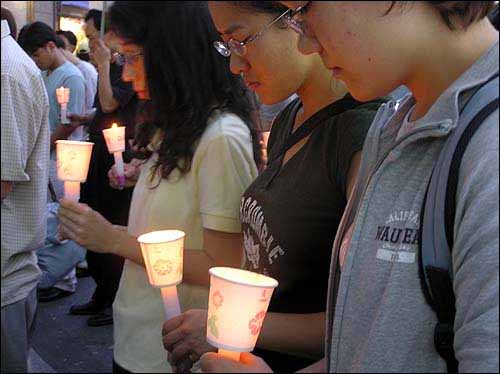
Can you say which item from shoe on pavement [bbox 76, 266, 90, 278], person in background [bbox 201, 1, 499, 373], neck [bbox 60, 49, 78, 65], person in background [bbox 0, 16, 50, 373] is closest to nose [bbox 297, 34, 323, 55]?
person in background [bbox 201, 1, 499, 373]

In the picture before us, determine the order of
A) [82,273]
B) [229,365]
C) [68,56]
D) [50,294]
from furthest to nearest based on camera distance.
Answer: [68,56], [82,273], [50,294], [229,365]

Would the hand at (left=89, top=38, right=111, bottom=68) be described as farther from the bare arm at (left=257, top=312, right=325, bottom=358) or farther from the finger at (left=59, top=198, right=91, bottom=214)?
the bare arm at (left=257, top=312, right=325, bottom=358)

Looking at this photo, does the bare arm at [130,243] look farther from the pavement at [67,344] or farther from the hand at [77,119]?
the hand at [77,119]

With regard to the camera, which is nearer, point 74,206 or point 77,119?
point 74,206

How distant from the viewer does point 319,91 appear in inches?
58.8

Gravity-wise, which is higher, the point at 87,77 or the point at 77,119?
the point at 87,77

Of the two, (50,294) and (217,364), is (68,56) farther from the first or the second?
(217,364)

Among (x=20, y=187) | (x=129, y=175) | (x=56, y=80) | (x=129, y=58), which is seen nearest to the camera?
(x=129, y=58)

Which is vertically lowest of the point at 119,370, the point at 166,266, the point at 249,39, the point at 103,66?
the point at 119,370

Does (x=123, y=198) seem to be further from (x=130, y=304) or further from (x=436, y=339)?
(x=436, y=339)

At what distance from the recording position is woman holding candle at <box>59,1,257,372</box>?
1.73 metres

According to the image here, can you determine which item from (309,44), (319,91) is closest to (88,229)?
(319,91)

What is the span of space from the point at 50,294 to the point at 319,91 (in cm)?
395

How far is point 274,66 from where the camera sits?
1.48 metres
